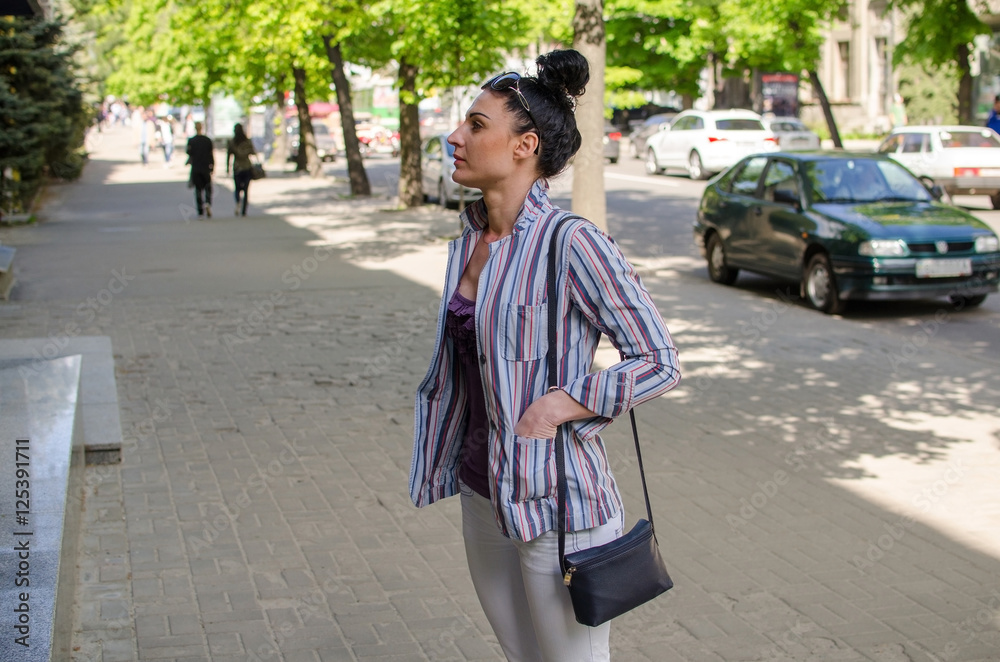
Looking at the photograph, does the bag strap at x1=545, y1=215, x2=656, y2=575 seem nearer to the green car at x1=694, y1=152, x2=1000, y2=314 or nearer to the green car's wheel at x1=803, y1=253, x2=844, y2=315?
the green car at x1=694, y1=152, x2=1000, y2=314

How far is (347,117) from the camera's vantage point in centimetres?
2723

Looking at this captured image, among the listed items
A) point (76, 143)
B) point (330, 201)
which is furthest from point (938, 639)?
point (76, 143)

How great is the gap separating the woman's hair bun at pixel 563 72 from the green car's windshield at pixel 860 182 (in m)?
10.1

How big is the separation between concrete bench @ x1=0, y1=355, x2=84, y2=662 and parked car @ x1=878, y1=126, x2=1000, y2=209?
18179mm

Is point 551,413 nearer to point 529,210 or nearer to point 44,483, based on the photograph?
point 529,210

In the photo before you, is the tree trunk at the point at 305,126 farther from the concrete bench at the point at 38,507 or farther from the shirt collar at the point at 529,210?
the shirt collar at the point at 529,210

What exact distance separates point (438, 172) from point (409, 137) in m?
2.30

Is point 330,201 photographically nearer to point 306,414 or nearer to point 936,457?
point 306,414

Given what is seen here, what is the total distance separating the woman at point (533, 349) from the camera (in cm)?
253

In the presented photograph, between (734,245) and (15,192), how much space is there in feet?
48.7

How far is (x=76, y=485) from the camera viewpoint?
529 centimetres

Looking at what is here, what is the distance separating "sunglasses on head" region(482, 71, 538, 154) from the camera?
2.64m

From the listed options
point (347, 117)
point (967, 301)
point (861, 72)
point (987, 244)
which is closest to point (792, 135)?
point (347, 117)

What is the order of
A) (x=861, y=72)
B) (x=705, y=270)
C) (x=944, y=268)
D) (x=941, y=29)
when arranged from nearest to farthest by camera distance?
(x=944, y=268) → (x=705, y=270) → (x=941, y=29) → (x=861, y=72)
